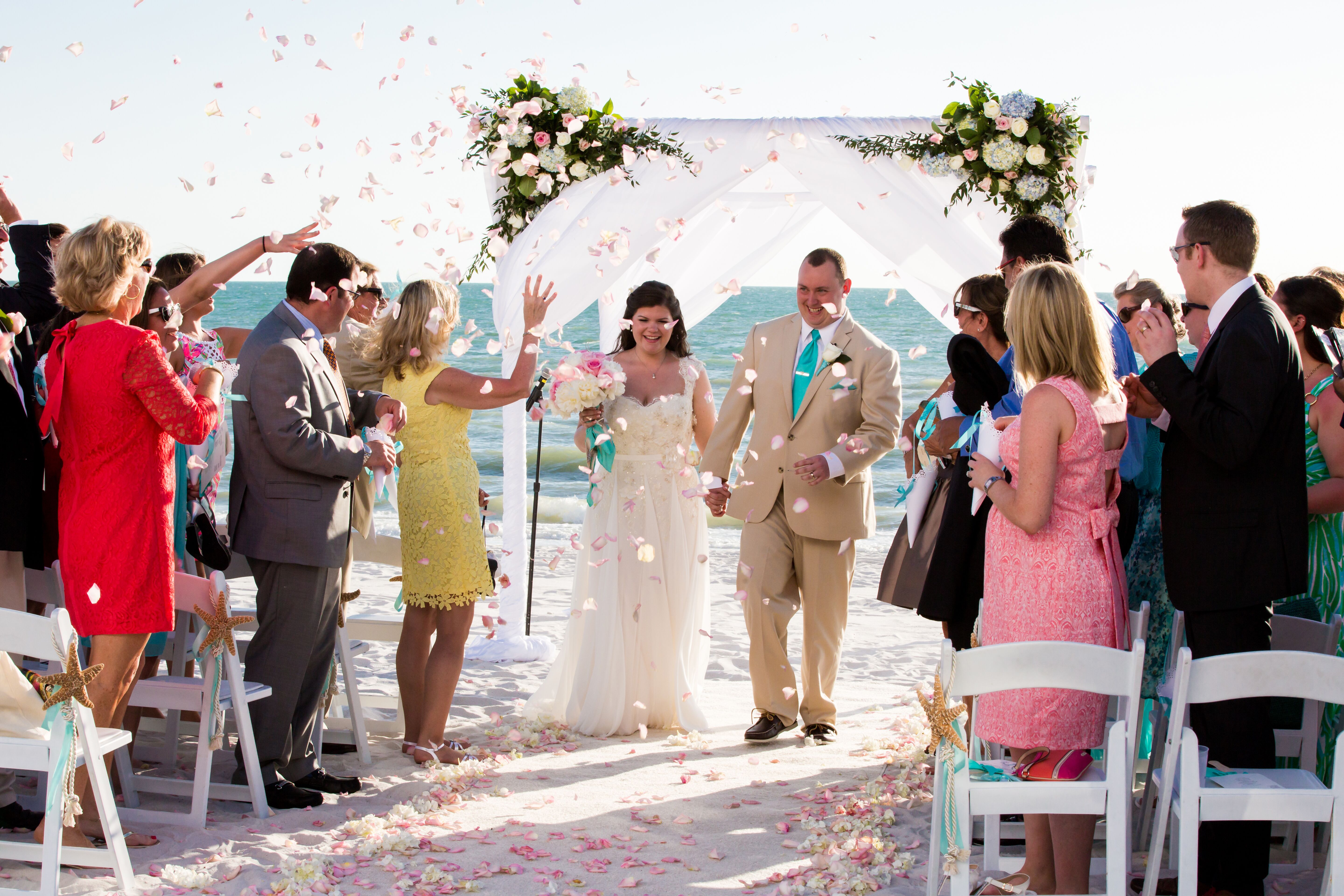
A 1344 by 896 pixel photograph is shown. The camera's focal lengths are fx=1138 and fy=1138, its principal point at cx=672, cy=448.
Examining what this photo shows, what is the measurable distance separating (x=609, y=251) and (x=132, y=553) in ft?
10.4

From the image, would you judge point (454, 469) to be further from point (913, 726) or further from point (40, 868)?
point (913, 726)

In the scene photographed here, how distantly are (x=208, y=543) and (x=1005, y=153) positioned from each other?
13.1 feet

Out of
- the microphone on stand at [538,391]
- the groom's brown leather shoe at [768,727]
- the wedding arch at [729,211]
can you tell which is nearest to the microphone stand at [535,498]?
the microphone on stand at [538,391]

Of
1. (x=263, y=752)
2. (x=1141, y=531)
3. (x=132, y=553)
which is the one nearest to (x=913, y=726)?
(x=1141, y=531)

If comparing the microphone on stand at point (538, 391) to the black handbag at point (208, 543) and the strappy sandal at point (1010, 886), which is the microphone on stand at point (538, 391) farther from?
the strappy sandal at point (1010, 886)

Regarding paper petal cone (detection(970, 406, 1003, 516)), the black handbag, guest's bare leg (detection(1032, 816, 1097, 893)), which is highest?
paper petal cone (detection(970, 406, 1003, 516))

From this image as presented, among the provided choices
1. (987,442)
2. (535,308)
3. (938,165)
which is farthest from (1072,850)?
(938,165)

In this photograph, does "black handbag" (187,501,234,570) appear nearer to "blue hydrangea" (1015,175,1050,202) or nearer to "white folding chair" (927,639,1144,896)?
"white folding chair" (927,639,1144,896)

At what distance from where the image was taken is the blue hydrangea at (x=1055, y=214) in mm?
5586

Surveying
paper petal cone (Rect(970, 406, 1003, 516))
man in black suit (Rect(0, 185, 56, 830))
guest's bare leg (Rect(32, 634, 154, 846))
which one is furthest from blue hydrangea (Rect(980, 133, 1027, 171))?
guest's bare leg (Rect(32, 634, 154, 846))

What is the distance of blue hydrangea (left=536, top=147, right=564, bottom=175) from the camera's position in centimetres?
582

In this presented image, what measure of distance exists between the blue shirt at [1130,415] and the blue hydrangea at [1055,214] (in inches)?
72.6

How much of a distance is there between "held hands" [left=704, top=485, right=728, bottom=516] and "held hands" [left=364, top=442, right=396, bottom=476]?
1493mm

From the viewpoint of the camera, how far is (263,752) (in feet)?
13.6
